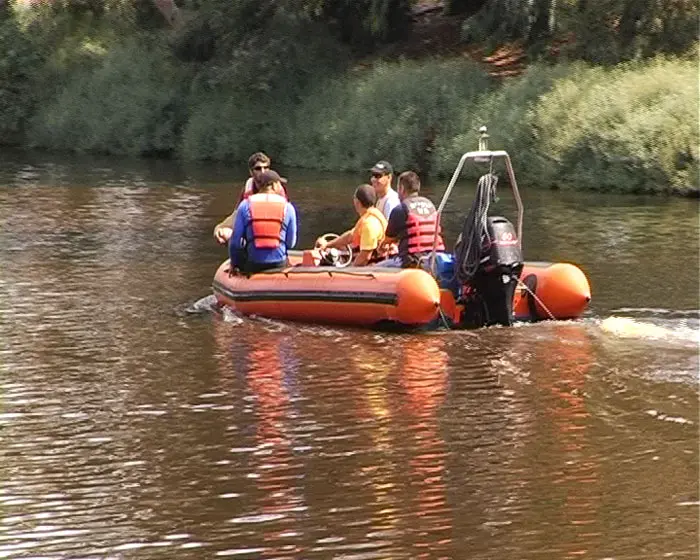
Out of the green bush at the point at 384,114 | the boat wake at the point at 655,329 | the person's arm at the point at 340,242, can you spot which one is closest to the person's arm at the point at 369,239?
the person's arm at the point at 340,242

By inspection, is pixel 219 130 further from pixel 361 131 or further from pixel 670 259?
pixel 670 259

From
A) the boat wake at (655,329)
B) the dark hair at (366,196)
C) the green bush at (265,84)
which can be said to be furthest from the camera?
the green bush at (265,84)

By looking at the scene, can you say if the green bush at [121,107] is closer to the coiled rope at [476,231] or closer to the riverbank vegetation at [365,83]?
the riverbank vegetation at [365,83]

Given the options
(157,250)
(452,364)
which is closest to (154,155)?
(157,250)

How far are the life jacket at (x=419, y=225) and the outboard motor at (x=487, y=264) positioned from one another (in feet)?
1.02

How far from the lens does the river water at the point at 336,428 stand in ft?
21.8

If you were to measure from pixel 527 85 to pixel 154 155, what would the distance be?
10193mm

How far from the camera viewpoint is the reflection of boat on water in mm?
10984

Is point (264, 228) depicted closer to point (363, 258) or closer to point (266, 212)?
point (266, 212)

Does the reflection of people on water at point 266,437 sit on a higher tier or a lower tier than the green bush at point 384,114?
lower

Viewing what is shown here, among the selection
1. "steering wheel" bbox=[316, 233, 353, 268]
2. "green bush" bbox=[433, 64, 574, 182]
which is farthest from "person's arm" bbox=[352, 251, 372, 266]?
"green bush" bbox=[433, 64, 574, 182]

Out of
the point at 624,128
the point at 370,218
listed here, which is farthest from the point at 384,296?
the point at 624,128

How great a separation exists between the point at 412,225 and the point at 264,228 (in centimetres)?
130

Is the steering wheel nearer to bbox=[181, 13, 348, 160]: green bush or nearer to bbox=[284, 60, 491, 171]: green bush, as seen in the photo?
bbox=[284, 60, 491, 171]: green bush
